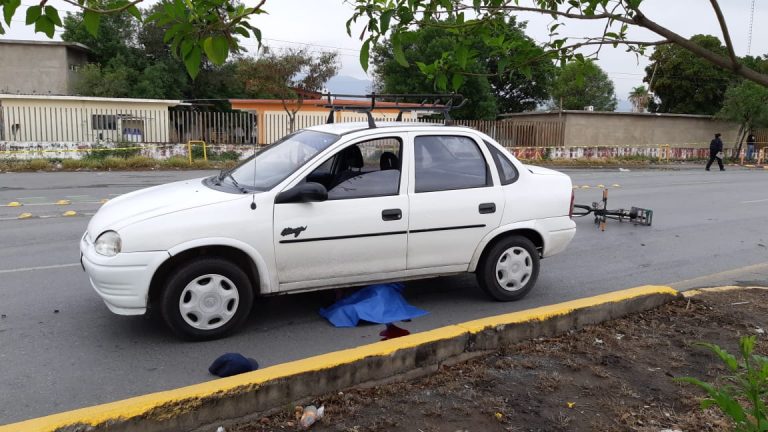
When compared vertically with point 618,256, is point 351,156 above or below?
above

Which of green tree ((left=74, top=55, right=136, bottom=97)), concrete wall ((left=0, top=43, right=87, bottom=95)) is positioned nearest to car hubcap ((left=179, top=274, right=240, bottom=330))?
green tree ((left=74, top=55, right=136, bottom=97))

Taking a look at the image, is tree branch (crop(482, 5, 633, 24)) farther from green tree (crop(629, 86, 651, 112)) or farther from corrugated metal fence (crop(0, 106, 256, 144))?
green tree (crop(629, 86, 651, 112))

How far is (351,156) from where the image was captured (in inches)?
216

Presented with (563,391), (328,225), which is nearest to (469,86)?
(328,225)

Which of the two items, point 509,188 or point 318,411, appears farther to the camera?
point 509,188

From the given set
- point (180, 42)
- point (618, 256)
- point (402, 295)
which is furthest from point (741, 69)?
point (618, 256)

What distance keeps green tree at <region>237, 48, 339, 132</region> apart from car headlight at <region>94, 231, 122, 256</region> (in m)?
25.6

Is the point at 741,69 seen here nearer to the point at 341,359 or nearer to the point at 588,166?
the point at 341,359

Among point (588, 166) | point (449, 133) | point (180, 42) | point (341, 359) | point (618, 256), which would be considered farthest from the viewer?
point (588, 166)

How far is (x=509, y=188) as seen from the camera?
5.91 meters

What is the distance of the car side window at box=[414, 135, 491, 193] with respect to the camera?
5.59m

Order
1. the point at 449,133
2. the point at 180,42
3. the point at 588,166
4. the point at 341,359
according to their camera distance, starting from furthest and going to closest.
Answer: the point at 588,166 < the point at 449,133 < the point at 341,359 < the point at 180,42

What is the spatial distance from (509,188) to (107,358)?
3735 millimetres

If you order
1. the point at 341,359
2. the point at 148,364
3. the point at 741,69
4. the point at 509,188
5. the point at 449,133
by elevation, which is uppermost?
the point at 741,69
